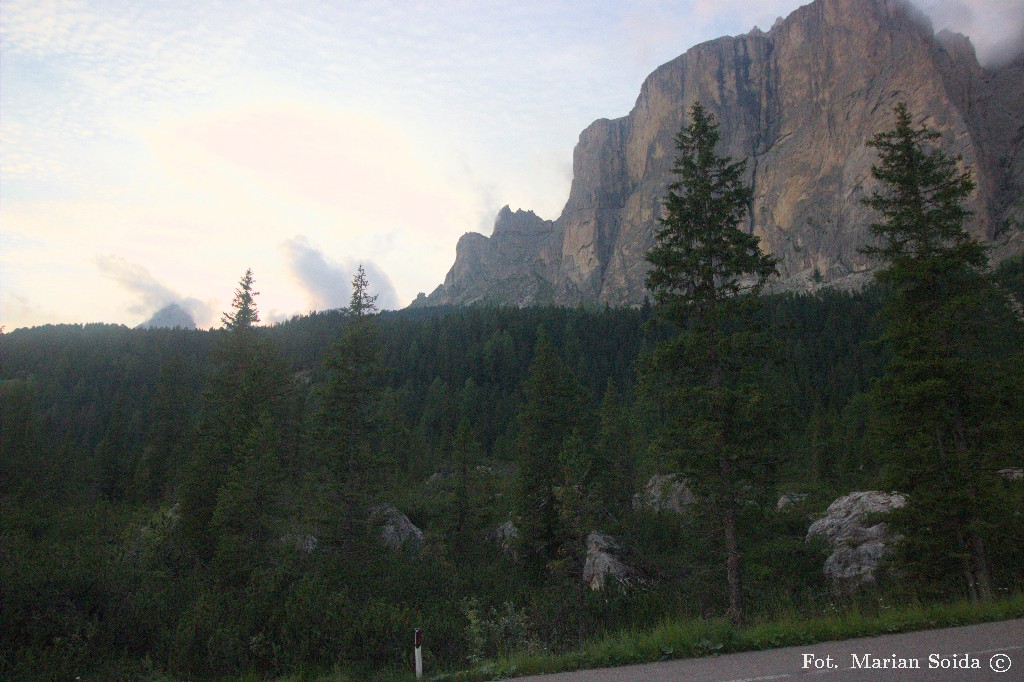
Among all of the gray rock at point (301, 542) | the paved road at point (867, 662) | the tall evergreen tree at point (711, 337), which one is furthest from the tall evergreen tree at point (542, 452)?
the paved road at point (867, 662)

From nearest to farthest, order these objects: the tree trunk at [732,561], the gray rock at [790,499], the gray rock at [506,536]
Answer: the tree trunk at [732,561], the gray rock at [506,536], the gray rock at [790,499]

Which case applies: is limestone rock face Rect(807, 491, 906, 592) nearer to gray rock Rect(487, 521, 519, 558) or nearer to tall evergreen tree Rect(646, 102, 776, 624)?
tall evergreen tree Rect(646, 102, 776, 624)

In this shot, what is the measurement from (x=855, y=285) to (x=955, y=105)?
53.3 metres

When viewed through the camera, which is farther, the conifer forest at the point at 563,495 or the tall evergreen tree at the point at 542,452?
the tall evergreen tree at the point at 542,452

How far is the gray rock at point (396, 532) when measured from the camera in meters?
24.5

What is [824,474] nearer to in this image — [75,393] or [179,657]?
[179,657]

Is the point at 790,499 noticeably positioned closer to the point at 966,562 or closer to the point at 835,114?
the point at 966,562

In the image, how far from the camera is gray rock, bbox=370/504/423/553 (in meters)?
24.5

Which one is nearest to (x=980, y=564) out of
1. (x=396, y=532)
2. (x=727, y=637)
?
(x=727, y=637)

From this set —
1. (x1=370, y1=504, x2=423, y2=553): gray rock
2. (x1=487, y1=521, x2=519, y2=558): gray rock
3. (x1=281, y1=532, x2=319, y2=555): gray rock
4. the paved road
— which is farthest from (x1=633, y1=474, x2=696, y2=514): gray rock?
the paved road

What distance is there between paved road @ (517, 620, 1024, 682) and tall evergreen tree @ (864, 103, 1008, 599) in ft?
19.3

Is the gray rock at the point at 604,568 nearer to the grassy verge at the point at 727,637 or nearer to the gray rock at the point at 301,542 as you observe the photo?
the gray rock at the point at 301,542

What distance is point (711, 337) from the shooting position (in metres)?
12.4

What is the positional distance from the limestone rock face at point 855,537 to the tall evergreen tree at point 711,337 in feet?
26.5
